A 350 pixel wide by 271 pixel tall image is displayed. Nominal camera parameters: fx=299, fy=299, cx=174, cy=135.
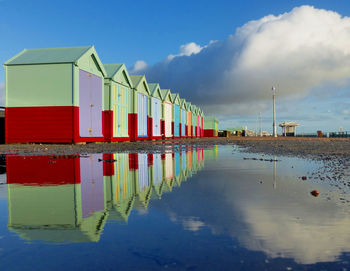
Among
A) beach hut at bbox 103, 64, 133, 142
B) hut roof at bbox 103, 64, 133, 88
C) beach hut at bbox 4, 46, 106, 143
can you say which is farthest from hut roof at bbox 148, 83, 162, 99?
beach hut at bbox 4, 46, 106, 143

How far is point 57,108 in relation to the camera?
24.1 m

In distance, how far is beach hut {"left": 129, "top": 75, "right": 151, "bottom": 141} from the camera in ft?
120

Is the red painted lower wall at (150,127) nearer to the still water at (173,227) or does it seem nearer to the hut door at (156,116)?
the hut door at (156,116)

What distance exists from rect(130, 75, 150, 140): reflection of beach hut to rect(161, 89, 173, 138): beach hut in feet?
27.0

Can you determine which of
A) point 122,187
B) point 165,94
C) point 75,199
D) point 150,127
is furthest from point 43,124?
point 165,94

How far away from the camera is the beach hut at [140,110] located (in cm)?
3647

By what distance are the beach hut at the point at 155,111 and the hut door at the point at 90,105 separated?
1581cm

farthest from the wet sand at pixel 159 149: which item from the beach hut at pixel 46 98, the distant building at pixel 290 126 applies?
the distant building at pixel 290 126

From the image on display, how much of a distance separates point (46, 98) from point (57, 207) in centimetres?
2288

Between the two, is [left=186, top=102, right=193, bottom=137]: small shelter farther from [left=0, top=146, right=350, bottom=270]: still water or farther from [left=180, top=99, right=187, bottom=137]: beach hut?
[left=0, top=146, right=350, bottom=270]: still water

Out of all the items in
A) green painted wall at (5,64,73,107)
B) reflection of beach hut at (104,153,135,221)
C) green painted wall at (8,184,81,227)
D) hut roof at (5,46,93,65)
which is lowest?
green painted wall at (8,184,81,227)

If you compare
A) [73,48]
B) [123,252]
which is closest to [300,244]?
[123,252]

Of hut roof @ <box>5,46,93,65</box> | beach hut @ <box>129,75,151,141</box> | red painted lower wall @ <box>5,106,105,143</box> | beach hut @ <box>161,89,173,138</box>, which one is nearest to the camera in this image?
red painted lower wall @ <box>5,106,105,143</box>

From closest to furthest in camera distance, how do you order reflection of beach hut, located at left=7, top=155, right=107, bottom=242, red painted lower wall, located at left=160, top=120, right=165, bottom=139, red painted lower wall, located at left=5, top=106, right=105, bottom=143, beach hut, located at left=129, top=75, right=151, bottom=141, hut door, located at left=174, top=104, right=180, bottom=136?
reflection of beach hut, located at left=7, top=155, right=107, bottom=242 → red painted lower wall, located at left=5, top=106, right=105, bottom=143 → beach hut, located at left=129, top=75, right=151, bottom=141 → red painted lower wall, located at left=160, top=120, right=165, bottom=139 → hut door, located at left=174, top=104, right=180, bottom=136
